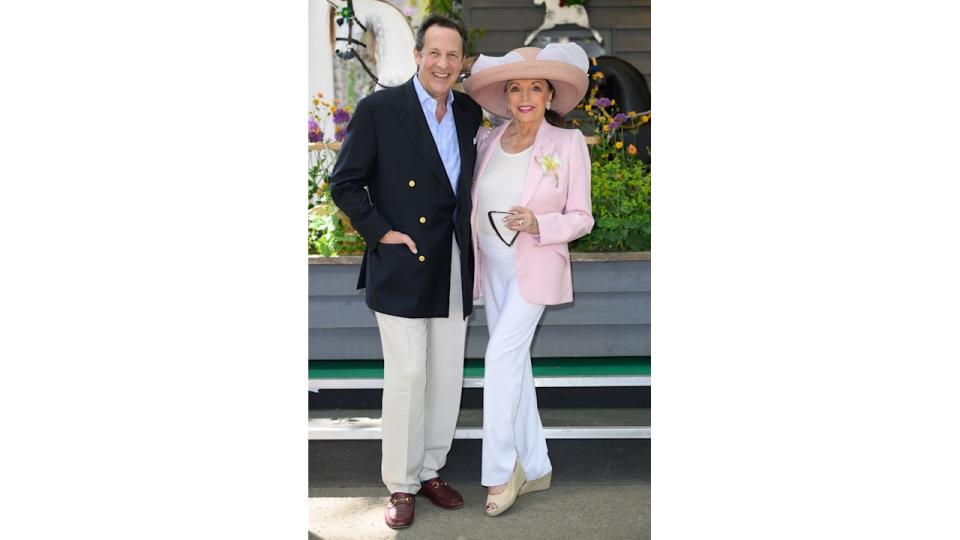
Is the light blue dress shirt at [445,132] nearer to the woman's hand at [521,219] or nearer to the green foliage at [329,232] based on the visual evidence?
the woman's hand at [521,219]

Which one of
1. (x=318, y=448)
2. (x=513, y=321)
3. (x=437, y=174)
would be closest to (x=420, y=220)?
(x=437, y=174)

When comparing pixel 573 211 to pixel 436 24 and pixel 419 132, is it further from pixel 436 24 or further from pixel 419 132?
pixel 436 24

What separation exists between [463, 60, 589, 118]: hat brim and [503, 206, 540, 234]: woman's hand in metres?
0.48

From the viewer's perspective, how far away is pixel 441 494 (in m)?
3.24

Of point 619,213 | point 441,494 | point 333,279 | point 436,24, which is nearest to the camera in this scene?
point 436,24

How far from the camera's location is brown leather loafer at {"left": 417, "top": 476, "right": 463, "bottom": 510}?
322 cm

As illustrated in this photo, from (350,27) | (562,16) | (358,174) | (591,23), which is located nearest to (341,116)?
(350,27)

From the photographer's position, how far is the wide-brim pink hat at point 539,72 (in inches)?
120

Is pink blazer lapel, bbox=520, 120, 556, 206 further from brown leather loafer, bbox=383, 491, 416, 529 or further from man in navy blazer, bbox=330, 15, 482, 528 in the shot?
brown leather loafer, bbox=383, 491, 416, 529

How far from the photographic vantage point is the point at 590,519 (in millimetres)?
3107

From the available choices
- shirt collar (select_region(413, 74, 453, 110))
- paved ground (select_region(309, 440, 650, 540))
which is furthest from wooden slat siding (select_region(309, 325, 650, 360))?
shirt collar (select_region(413, 74, 453, 110))

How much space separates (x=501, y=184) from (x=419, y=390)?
784mm
